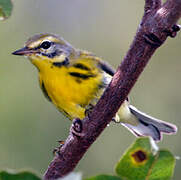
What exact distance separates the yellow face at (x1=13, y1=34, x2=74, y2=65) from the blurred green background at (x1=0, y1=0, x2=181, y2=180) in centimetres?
226

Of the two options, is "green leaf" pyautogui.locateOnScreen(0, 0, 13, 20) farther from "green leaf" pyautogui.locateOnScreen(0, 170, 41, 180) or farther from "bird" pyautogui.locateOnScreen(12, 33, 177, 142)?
"bird" pyautogui.locateOnScreen(12, 33, 177, 142)

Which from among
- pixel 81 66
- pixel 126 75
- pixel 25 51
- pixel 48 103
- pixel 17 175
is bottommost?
pixel 48 103

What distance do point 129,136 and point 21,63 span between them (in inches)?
79.6

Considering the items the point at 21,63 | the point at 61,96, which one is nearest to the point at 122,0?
the point at 21,63

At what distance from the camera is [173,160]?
1.47m

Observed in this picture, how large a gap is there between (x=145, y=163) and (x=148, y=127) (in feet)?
9.20

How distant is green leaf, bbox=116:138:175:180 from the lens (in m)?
1.46

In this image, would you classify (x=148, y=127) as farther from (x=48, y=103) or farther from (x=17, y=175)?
(x=17, y=175)

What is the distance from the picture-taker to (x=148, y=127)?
4309 mm

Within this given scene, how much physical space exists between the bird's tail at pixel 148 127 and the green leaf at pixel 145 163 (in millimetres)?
2290

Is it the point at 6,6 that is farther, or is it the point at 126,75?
the point at 6,6

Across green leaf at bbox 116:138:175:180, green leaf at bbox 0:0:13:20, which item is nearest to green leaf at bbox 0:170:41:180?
green leaf at bbox 116:138:175:180

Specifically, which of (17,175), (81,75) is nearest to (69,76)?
(81,75)

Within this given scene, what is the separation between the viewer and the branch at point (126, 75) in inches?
70.3
